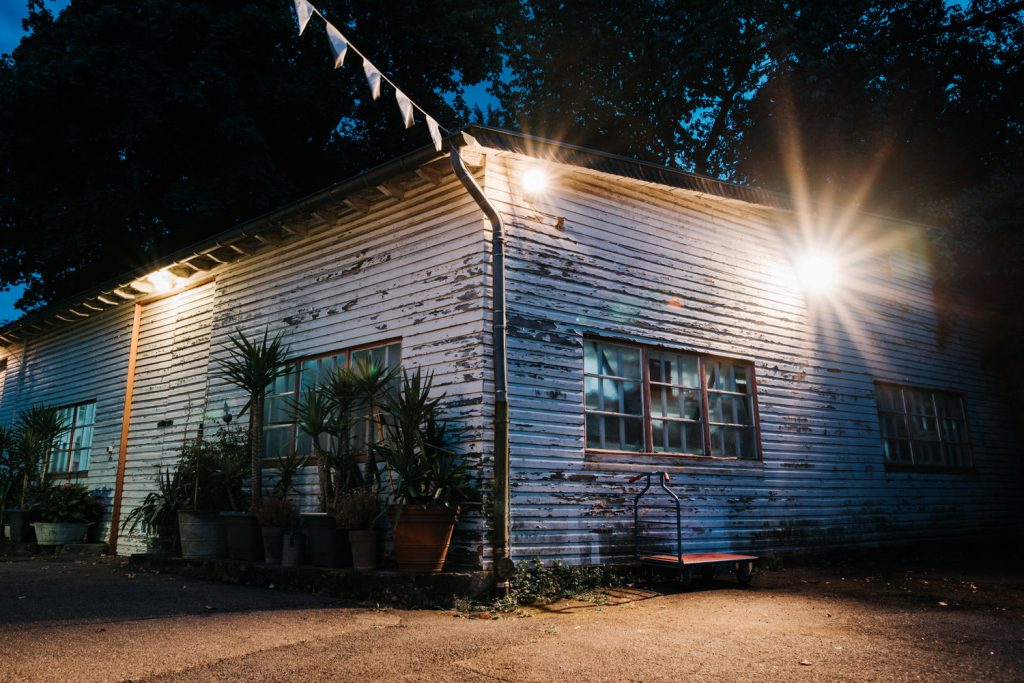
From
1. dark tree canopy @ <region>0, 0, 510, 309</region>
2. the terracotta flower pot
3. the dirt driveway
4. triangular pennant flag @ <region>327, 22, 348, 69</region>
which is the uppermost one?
dark tree canopy @ <region>0, 0, 510, 309</region>

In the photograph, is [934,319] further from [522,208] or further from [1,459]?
[1,459]

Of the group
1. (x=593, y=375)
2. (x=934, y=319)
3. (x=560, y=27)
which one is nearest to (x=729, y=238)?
(x=593, y=375)

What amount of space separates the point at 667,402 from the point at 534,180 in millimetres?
2930

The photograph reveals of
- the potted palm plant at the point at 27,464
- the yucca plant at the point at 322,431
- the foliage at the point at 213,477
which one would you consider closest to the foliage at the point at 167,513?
the foliage at the point at 213,477

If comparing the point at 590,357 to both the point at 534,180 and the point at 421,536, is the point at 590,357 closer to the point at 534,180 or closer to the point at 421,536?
the point at 534,180

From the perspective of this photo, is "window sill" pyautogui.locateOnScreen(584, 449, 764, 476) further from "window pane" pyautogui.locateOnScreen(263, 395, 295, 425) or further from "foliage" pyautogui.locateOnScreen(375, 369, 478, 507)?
"window pane" pyautogui.locateOnScreen(263, 395, 295, 425)

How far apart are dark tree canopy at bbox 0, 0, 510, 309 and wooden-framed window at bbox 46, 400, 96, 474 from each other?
18.0ft

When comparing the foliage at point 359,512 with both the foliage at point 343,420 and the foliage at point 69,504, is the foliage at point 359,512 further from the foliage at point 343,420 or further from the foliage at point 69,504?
the foliage at point 69,504

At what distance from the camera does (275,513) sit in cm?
776

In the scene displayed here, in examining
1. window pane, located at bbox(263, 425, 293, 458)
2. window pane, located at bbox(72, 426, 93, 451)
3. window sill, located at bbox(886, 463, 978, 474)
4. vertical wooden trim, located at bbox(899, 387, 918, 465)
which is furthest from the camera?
window pane, located at bbox(72, 426, 93, 451)

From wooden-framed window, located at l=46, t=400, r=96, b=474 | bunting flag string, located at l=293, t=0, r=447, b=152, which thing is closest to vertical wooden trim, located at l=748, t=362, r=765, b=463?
bunting flag string, located at l=293, t=0, r=447, b=152

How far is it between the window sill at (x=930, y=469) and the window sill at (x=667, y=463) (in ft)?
9.92

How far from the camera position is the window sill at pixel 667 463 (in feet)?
25.3

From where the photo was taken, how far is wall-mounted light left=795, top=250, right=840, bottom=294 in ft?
33.8
